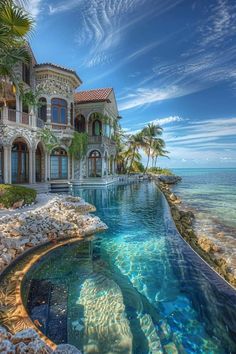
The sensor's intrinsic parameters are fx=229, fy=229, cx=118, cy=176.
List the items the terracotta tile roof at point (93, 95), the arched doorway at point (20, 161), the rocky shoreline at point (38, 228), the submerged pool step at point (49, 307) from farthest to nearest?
the terracotta tile roof at point (93, 95)
the arched doorway at point (20, 161)
the rocky shoreline at point (38, 228)
the submerged pool step at point (49, 307)

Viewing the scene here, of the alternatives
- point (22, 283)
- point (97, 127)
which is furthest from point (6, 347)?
point (97, 127)

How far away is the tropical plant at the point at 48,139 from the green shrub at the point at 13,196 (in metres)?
9.31

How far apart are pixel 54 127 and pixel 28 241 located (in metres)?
18.2

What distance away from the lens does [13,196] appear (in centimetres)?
1196

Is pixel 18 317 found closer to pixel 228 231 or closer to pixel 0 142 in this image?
pixel 228 231

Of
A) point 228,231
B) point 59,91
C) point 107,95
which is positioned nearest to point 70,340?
point 228,231

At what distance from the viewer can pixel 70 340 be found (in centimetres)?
409

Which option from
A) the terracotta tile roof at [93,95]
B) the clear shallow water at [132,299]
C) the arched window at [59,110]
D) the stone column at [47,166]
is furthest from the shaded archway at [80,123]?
the clear shallow water at [132,299]

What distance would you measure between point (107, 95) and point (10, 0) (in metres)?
22.0

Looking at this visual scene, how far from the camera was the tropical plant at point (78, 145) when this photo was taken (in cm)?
2512

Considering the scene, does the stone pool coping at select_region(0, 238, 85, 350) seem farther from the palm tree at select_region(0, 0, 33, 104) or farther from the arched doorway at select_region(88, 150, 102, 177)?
the arched doorway at select_region(88, 150, 102, 177)

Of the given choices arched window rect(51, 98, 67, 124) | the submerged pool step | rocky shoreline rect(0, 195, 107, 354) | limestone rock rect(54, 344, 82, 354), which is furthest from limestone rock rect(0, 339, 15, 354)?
arched window rect(51, 98, 67, 124)

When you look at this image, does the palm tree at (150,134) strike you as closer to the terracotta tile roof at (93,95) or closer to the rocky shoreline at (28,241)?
the terracotta tile roof at (93,95)

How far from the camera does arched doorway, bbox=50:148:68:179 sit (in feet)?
81.4
